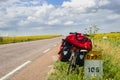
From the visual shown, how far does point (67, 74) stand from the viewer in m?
10.5

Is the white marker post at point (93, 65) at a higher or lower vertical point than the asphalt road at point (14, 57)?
higher

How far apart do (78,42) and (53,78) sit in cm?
156

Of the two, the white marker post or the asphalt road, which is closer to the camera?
the white marker post

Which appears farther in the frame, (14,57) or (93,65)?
(14,57)

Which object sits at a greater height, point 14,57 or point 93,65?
point 93,65

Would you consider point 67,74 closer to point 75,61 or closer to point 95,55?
point 75,61

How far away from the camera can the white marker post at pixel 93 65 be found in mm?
8984

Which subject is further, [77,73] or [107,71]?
[107,71]

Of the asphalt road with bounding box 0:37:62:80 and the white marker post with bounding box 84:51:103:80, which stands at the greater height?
the white marker post with bounding box 84:51:103:80

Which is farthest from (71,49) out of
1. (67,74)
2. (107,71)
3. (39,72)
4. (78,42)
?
(39,72)

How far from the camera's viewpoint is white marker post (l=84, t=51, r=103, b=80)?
8.98 meters

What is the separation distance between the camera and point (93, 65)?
356 inches

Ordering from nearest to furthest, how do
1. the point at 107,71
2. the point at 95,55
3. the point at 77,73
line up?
the point at 95,55 < the point at 77,73 < the point at 107,71

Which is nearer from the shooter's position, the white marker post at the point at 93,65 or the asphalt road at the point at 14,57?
the white marker post at the point at 93,65
